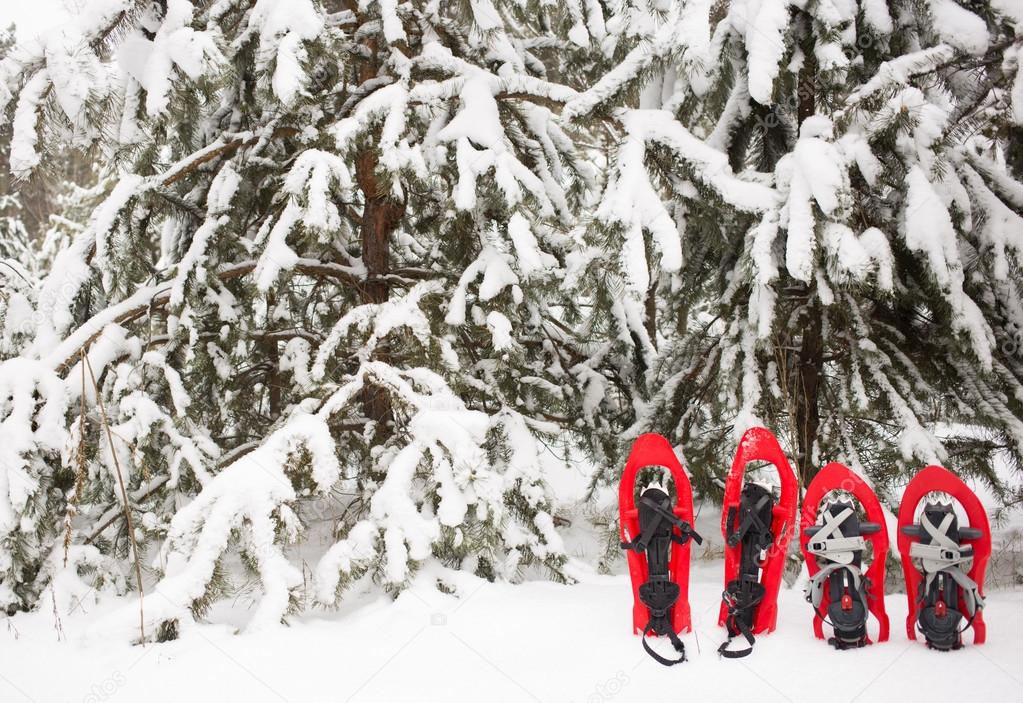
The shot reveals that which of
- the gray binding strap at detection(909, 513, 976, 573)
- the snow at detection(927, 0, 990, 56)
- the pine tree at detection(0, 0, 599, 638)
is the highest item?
the snow at detection(927, 0, 990, 56)

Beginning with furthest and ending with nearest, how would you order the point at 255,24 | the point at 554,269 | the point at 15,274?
the point at 15,274 → the point at 554,269 → the point at 255,24

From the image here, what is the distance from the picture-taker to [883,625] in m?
2.92

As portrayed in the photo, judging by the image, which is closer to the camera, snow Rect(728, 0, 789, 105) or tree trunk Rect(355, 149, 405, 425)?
snow Rect(728, 0, 789, 105)

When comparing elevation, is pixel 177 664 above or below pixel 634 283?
below

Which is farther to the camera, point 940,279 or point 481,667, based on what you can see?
point 940,279

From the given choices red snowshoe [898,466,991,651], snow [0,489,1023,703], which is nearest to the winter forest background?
snow [0,489,1023,703]

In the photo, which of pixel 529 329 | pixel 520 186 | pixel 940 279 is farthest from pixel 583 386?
pixel 940 279

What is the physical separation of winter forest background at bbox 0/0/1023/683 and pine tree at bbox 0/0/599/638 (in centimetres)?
2

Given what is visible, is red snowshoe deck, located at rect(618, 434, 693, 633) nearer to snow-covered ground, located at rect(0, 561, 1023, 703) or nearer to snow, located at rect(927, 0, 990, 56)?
snow-covered ground, located at rect(0, 561, 1023, 703)

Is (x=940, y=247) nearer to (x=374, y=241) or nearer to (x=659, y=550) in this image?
(x=659, y=550)

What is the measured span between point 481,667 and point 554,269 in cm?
230

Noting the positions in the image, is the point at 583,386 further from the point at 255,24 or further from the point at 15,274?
the point at 15,274

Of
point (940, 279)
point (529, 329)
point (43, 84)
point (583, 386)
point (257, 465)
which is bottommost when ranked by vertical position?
point (583, 386)

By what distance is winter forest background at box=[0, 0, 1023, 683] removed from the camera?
3.26 m
